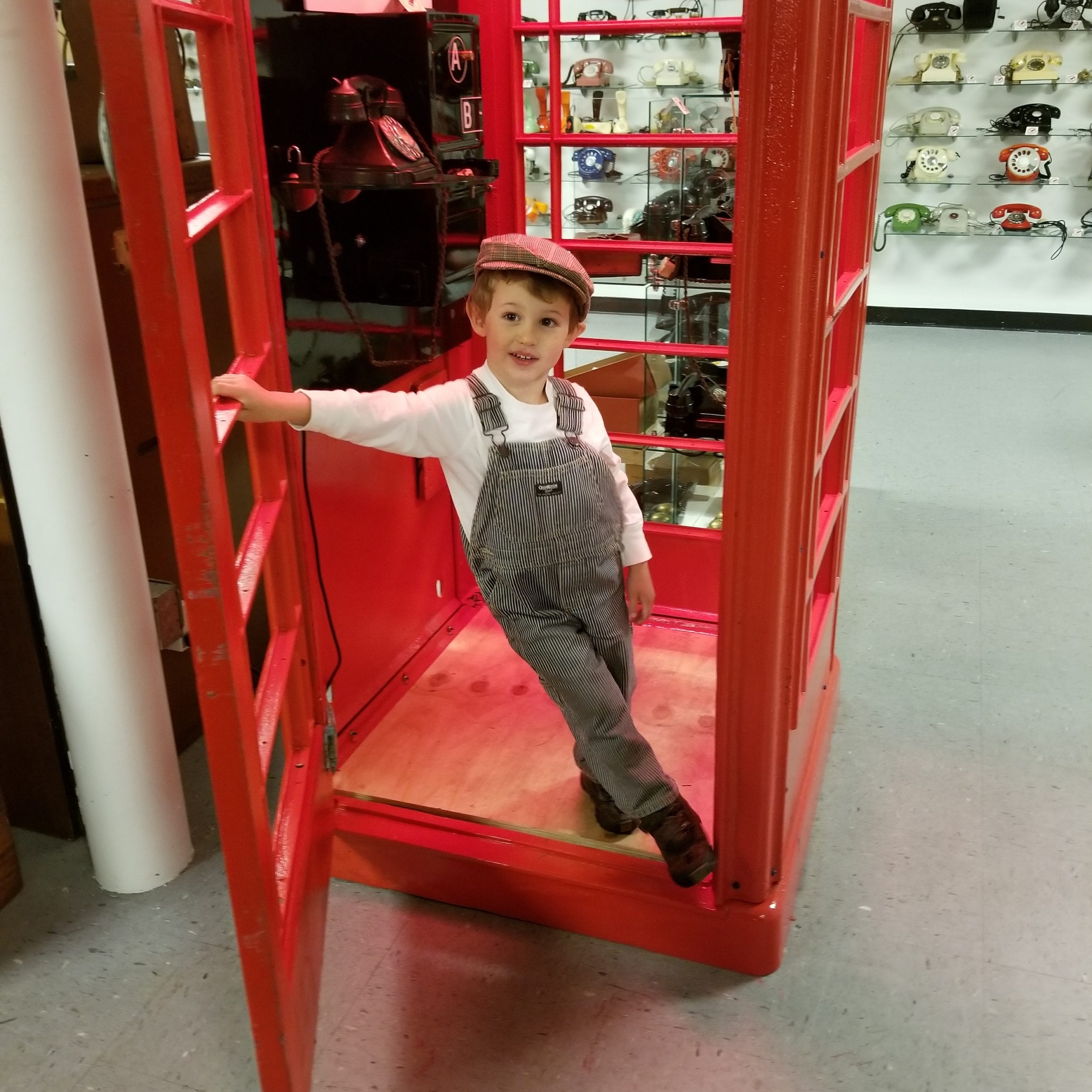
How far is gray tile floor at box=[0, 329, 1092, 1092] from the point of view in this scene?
190 cm

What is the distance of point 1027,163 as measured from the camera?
684 centimetres

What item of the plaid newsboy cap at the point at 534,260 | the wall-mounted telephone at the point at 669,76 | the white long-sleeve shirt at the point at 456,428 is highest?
the wall-mounted telephone at the point at 669,76

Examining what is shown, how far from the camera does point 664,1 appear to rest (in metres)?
6.62

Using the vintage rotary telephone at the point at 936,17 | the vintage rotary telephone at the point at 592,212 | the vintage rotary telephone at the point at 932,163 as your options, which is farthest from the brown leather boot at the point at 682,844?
the vintage rotary telephone at the point at 936,17

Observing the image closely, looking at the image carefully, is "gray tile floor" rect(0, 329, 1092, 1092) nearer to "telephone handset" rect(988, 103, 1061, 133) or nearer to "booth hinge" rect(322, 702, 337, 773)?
"booth hinge" rect(322, 702, 337, 773)

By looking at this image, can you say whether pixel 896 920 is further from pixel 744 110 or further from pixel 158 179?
pixel 158 179

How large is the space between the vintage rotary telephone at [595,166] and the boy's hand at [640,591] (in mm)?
3894

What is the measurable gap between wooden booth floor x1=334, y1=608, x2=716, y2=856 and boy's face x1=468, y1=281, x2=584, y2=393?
947 millimetres

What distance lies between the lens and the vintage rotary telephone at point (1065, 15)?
6508mm

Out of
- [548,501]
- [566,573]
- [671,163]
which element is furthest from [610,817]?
[671,163]

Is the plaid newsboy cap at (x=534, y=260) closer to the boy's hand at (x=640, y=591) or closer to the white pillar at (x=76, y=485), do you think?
the boy's hand at (x=640, y=591)

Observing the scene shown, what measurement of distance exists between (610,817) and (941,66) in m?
6.37

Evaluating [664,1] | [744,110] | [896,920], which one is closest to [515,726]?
[896,920]

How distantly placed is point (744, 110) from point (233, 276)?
89cm
